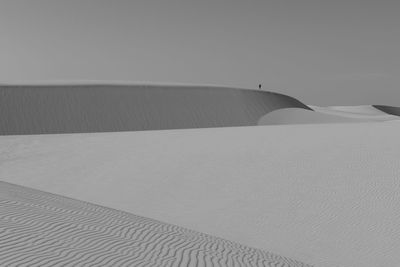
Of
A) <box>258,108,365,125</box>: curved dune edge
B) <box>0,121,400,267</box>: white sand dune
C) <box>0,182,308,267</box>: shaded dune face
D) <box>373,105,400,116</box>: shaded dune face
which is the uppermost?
<box>0,182,308,267</box>: shaded dune face

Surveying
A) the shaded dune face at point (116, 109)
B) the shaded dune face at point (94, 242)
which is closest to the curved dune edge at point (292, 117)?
the shaded dune face at point (116, 109)

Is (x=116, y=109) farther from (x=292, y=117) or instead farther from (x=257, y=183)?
(x=257, y=183)

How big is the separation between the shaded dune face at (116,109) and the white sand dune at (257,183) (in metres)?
15.4

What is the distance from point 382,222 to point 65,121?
3232 centimetres

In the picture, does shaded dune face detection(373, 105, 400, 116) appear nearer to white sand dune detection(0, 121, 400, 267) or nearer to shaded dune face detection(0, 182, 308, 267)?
white sand dune detection(0, 121, 400, 267)

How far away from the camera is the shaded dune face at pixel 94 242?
510 cm

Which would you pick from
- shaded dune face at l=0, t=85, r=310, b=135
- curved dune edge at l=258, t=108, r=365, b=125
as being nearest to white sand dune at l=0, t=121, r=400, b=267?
shaded dune face at l=0, t=85, r=310, b=135

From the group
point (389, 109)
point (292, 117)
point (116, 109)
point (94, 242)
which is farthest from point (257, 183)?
point (389, 109)

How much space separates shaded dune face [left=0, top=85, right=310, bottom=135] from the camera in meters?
38.0

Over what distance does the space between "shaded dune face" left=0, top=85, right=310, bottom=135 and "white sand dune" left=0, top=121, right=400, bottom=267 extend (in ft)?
50.5

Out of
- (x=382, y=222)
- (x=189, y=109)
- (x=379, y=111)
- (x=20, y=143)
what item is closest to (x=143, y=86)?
(x=189, y=109)

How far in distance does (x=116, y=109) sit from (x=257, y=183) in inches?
1157

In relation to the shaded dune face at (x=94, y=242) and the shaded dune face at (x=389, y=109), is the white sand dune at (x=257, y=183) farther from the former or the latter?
the shaded dune face at (x=389, y=109)

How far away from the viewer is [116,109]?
41406 millimetres
